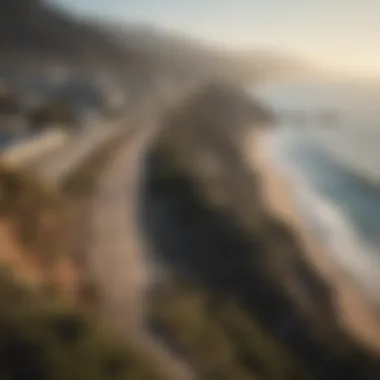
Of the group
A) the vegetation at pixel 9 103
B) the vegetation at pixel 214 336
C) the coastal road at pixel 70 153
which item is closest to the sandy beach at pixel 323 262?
the vegetation at pixel 214 336

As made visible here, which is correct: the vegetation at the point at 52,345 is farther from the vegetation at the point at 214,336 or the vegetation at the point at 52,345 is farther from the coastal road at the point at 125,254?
the vegetation at the point at 214,336

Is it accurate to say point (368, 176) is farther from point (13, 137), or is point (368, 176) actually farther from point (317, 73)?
point (13, 137)

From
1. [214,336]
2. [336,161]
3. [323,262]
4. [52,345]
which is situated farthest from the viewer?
[336,161]

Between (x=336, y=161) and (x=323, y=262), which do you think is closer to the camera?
(x=323, y=262)

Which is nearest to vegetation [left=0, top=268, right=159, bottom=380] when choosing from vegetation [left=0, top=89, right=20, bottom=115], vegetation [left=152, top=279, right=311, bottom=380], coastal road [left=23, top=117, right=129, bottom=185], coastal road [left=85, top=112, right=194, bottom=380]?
coastal road [left=85, top=112, right=194, bottom=380]

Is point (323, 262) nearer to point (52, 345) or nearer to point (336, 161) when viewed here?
point (336, 161)


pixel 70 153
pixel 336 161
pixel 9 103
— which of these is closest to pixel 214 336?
pixel 70 153

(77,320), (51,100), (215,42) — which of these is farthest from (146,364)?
(215,42)
